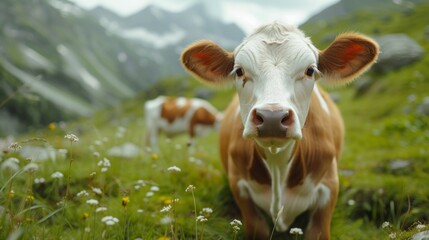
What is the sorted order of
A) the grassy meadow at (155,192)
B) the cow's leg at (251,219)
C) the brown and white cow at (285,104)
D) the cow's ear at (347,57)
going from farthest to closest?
the cow's leg at (251,219) < the cow's ear at (347,57) < the brown and white cow at (285,104) < the grassy meadow at (155,192)

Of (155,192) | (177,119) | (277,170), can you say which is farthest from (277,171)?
(177,119)

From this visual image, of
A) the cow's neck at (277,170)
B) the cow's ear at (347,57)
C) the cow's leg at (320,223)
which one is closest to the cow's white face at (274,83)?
the cow's ear at (347,57)

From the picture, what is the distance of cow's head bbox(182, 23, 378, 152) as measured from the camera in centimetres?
264

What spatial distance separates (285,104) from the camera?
2.68m

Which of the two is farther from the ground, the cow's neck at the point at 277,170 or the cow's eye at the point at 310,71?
the cow's eye at the point at 310,71

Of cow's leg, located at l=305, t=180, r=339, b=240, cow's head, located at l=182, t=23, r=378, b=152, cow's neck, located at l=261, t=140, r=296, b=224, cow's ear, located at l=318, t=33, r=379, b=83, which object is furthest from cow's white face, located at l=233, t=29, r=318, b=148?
cow's leg, located at l=305, t=180, r=339, b=240

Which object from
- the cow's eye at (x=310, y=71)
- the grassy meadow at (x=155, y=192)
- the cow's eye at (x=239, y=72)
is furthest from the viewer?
the cow's eye at (x=239, y=72)

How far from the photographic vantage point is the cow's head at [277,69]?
2.64 metres

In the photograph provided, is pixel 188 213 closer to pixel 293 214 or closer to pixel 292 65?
pixel 293 214

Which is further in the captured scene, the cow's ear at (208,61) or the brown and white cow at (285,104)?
the cow's ear at (208,61)

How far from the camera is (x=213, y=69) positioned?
3742mm

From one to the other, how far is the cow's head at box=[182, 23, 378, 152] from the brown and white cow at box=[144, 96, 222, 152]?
11644 millimetres

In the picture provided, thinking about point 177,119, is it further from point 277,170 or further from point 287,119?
point 287,119

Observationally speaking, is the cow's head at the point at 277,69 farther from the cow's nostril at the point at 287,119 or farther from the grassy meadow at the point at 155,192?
the grassy meadow at the point at 155,192
